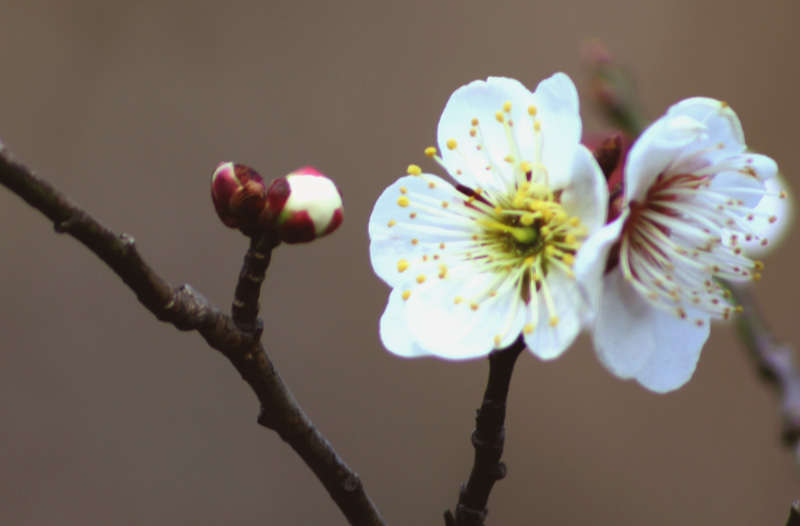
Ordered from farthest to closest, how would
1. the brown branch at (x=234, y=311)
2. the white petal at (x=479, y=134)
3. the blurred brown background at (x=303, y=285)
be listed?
the blurred brown background at (x=303, y=285) < the white petal at (x=479, y=134) < the brown branch at (x=234, y=311)

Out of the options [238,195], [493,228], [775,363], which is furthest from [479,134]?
[775,363]

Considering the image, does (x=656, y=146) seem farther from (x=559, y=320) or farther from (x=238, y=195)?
(x=238, y=195)

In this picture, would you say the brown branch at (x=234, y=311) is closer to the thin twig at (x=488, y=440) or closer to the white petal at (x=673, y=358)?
→ the thin twig at (x=488, y=440)

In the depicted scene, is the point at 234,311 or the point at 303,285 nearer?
the point at 234,311

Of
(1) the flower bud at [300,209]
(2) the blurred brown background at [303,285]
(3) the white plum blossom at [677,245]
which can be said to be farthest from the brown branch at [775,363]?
(2) the blurred brown background at [303,285]

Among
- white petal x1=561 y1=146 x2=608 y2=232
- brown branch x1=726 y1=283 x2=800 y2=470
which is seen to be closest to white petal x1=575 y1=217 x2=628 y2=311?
white petal x1=561 y1=146 x2=608 y2=232
